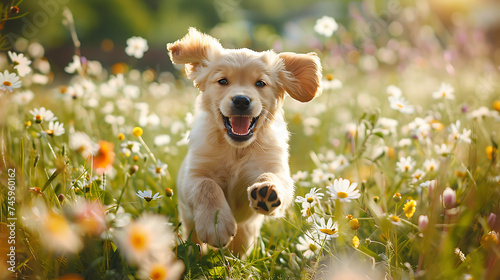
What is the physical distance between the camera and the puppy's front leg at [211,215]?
6.01ft

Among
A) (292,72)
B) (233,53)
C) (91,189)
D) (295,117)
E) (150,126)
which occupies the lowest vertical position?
(295,117)

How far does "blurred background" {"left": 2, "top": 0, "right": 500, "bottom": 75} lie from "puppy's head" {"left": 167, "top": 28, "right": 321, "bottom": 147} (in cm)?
102

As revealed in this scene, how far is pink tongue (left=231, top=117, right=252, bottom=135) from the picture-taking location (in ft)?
7.57

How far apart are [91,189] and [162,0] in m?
4.84

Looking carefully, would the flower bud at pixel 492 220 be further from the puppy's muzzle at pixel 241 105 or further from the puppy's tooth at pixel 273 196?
the puppy's muzzle at pixel 241 105

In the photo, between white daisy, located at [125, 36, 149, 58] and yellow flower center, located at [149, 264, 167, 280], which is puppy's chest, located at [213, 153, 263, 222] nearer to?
yellow flower center, located at [149, 264, 167, 280]

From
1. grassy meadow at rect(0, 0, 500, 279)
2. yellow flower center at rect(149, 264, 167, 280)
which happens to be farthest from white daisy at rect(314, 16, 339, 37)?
yellow flower center at rect(149, 264, 167, 280)

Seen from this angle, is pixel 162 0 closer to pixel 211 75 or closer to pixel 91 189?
pixel 211 75

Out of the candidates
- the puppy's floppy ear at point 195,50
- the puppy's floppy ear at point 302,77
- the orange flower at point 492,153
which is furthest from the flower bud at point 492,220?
the puppy's floppy ear at point 195,50

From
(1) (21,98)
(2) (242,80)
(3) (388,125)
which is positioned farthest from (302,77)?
(1) (21,98)

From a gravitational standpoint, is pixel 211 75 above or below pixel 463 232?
above

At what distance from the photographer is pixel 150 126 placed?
11.4 ft

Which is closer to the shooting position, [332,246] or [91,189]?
[91,189]

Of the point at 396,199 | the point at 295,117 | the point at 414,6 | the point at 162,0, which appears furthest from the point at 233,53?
the point at 414,6
